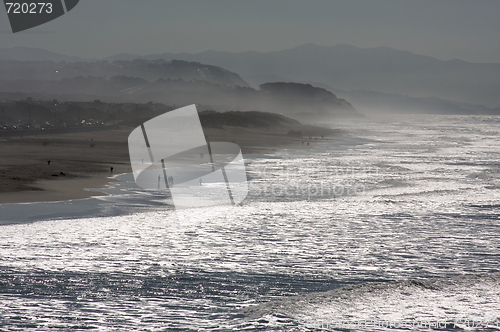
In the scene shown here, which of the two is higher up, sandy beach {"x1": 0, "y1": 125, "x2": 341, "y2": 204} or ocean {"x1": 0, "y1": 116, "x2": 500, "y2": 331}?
sandy beach {"x1": 0, "y1": 125, "x2": 341, "y2": 204}

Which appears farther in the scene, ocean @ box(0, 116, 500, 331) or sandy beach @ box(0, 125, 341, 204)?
sandy beach @ box(0, 125, 341, 204)

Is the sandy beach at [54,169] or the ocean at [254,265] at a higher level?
the sandy beach at [54,169]

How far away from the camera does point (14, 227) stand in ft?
71.1

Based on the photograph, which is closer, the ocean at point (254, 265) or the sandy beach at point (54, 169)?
the ocean at point (254, 265)

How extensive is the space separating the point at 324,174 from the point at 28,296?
35.4 m

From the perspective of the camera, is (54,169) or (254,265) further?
(54,169)

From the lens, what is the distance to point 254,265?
16.8 meters

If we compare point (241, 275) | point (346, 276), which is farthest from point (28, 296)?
point (346, 276)

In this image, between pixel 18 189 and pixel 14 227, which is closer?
pixel 14 227

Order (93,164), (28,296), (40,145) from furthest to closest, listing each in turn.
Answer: (40,145) < (93,164) < (28,296)

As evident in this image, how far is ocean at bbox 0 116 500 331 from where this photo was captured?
493 inches

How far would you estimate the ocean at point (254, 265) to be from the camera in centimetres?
1253

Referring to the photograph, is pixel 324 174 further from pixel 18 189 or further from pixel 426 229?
pixel 18 189

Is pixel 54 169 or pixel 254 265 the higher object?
pixel 54 169
